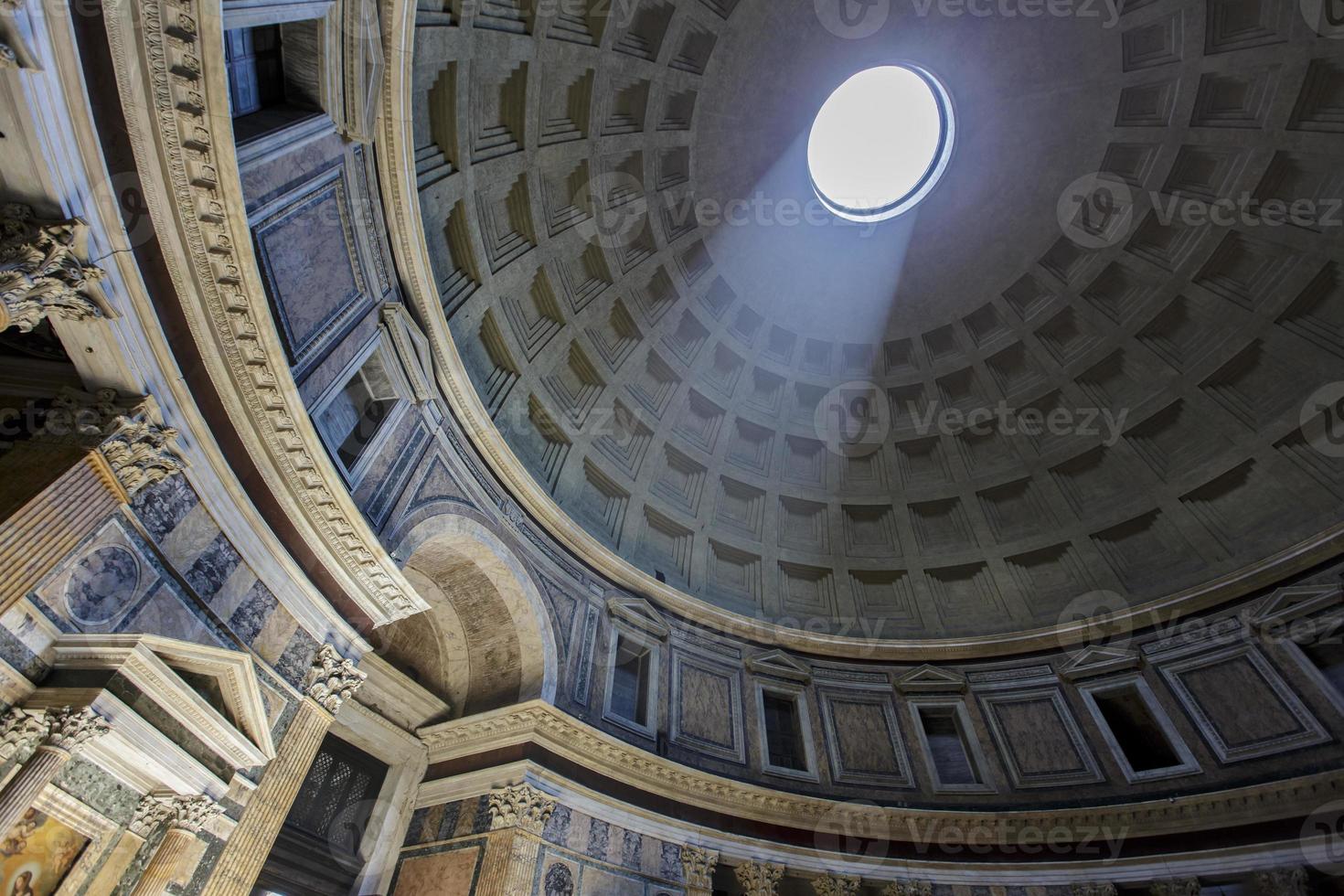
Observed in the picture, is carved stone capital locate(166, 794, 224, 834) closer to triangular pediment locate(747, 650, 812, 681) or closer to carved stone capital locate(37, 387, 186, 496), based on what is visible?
carved stone capital locate(37, 387, 186, 496)

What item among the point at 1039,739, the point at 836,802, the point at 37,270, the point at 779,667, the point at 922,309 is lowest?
the point at 37,270

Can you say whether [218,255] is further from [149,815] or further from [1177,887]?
[1177,887]

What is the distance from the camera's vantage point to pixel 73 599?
5.79 m

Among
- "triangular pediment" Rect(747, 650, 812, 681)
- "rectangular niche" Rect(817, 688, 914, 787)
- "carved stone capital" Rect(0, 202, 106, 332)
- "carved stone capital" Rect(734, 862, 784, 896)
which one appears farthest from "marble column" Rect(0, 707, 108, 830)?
"rectangular niche" Rect(817, 688, 914, 787)

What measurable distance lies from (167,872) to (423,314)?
780cm

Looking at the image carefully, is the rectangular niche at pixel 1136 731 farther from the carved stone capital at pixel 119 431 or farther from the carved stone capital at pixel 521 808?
the carved stone capital at pixel 119 431

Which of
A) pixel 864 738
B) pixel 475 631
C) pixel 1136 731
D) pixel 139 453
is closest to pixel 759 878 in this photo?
pixel 864 738

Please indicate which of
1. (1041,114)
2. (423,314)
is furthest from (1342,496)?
(423,314)

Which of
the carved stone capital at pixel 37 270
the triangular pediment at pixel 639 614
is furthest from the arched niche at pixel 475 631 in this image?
the carved stone capital at pixel 37 270

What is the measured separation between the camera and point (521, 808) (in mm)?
10180

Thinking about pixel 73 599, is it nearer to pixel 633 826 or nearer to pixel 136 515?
pixel 136 515

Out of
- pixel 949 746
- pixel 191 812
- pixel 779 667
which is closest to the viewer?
pixel 191 812

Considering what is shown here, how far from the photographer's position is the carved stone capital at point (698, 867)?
1131 cm

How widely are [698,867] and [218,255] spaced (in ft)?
37.5
